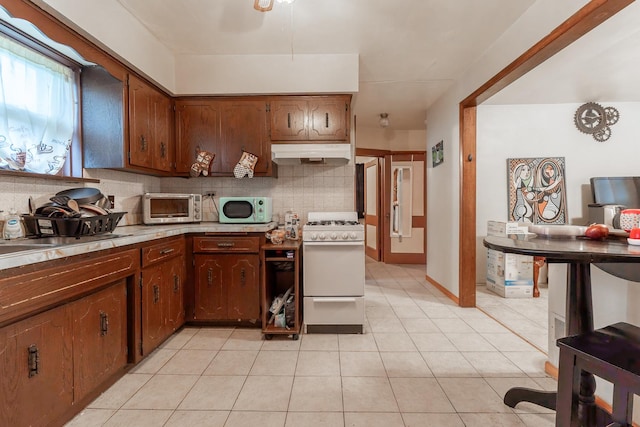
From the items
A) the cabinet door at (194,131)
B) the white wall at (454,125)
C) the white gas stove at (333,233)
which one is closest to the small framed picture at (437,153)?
the white wall at (454,125)

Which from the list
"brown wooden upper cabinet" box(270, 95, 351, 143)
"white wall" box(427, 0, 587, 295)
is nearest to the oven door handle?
"brown wooden upper cabinet" box(270, 95, 351, 143)

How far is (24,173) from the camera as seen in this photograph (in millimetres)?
1757

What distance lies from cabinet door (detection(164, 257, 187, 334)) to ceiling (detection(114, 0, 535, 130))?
74.2 inches

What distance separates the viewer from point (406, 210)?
548cm

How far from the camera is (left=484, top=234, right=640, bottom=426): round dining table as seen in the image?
1.08 metres

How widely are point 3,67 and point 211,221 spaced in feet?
6.10

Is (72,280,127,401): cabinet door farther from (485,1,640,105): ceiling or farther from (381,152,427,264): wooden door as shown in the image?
(381,152,427,264): wooden door

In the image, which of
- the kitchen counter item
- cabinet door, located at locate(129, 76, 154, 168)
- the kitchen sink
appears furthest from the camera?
cabinet door, located at locate(129, 76, 154, 168)

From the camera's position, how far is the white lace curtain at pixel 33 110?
5.74 ft

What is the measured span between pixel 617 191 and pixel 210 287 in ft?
15.8

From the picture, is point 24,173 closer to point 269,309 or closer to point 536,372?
point 269,309

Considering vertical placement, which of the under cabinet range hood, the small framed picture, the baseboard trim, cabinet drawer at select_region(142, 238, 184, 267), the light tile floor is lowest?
the light tile floor

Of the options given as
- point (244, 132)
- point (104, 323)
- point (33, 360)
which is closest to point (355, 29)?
point (244, 132)

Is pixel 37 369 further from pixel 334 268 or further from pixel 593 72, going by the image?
pixel 593 72
